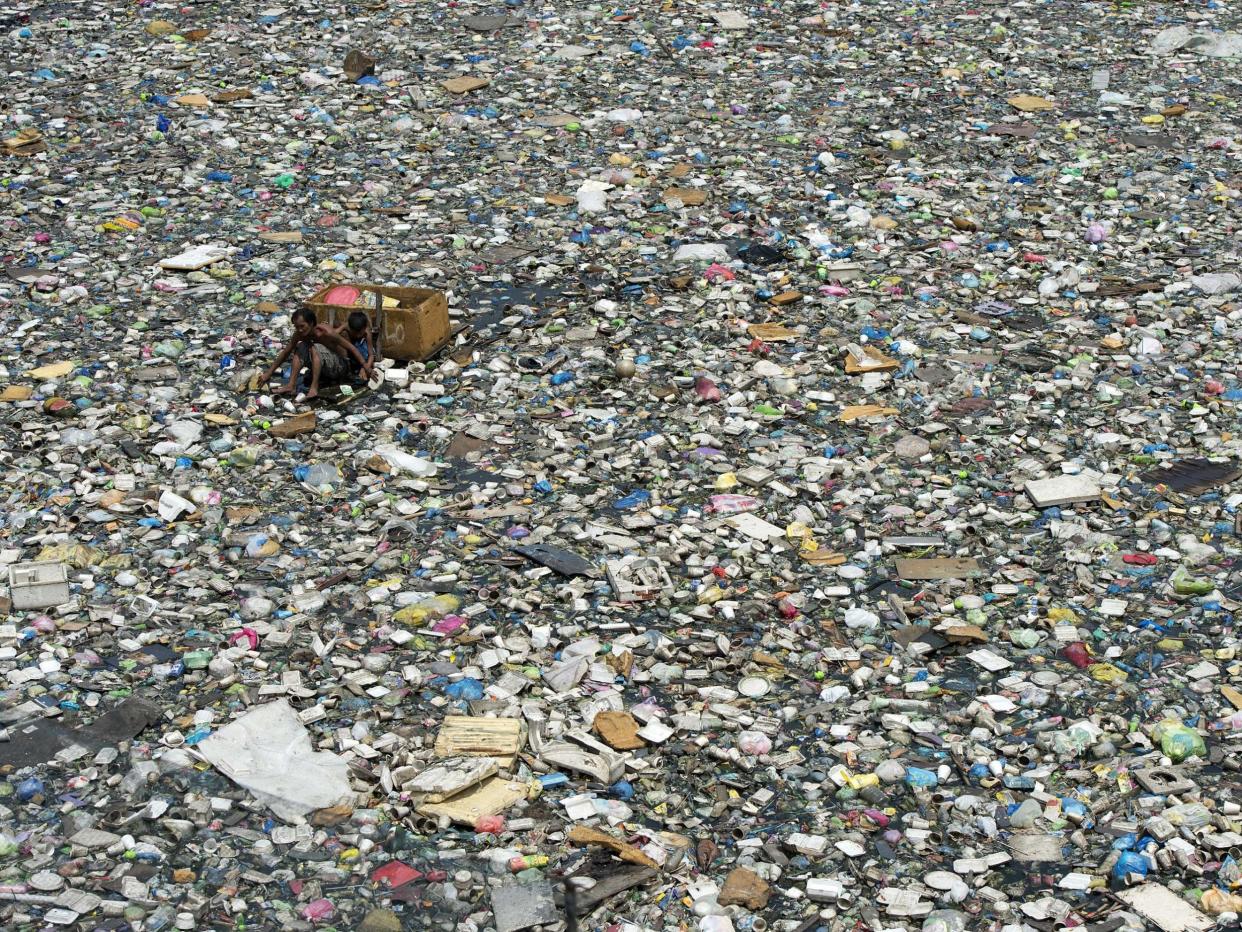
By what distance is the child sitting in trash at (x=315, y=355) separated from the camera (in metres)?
6.01

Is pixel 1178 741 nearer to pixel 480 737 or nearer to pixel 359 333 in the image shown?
pixel 480 737

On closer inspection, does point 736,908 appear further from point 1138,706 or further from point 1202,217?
point 1202,217

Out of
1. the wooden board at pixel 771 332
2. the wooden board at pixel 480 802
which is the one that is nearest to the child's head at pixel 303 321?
the wooden board at pixel 771 332

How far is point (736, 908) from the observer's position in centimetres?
358

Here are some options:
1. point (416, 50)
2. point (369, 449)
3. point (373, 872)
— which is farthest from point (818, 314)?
point (416, 50)

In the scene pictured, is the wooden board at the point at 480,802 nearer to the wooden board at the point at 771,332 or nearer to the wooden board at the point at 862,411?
the wooden board at the point at 862,411

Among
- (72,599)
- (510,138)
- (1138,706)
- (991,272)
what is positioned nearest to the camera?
(1138,706)

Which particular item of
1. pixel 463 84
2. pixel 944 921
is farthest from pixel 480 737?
pixel 463 84

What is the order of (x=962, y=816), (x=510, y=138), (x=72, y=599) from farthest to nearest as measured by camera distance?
(x=510, y=138) < (x=72, y=599) < (x=962, y=816)

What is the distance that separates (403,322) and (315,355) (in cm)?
50

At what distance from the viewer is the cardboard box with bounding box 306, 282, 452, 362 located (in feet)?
20.5

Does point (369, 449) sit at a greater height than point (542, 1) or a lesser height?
lesser

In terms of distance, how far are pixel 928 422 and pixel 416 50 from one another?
606cm

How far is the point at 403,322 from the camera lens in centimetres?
628
